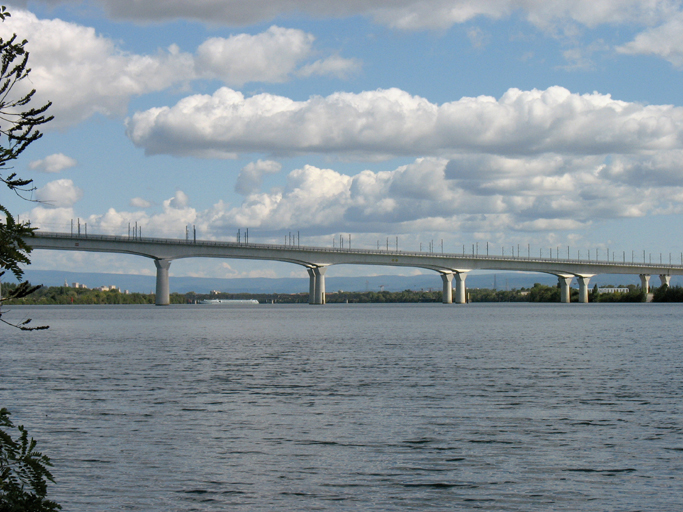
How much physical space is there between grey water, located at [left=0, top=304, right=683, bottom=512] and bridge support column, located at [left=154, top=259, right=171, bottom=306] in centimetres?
12765

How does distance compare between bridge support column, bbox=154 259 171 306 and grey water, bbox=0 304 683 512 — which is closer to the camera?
grey water, bbox=0 304 683 512

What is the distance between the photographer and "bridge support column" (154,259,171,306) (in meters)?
172

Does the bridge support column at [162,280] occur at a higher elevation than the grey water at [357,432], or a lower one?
higher

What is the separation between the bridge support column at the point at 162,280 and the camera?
17212 cm

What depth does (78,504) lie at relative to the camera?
1490 cm

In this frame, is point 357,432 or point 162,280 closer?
point 357,432

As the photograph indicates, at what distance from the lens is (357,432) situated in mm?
22047

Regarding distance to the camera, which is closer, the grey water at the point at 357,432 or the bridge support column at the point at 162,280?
the grey water at the point at 357,432

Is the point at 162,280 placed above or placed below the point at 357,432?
above

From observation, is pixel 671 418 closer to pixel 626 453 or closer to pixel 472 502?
pixel 626 453

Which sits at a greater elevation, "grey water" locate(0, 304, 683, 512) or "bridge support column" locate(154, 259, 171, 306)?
"bridge support column" locate(154, 259, 171, 306)

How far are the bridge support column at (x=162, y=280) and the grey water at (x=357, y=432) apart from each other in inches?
5026

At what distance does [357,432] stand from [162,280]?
159888mm

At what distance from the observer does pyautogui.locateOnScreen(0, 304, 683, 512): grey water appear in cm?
1545
